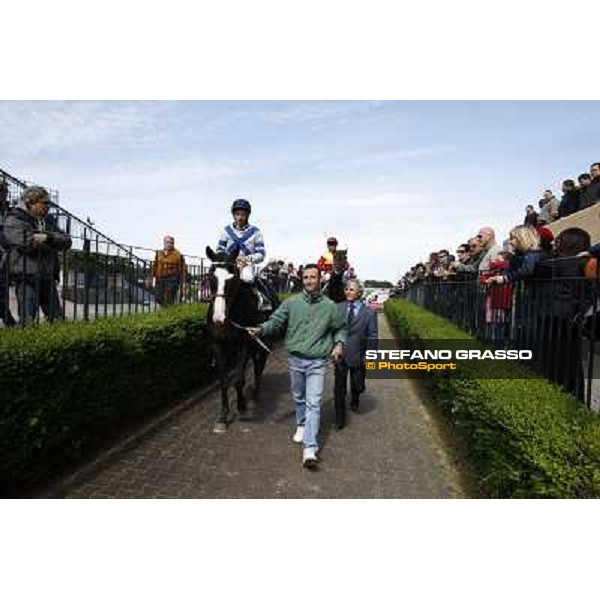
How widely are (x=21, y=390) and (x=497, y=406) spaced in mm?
4021

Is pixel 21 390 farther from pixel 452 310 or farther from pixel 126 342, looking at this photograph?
pixel 452 310

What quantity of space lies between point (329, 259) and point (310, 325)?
667cm

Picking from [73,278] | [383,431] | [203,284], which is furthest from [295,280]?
[383,431]

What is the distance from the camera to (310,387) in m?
5.38

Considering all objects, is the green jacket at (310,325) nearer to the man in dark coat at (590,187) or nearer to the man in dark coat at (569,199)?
the man in dark coat at (590,187)

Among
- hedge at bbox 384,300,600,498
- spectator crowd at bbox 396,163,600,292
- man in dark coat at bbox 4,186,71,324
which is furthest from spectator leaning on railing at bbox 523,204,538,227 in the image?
man in dark coat at bbox 4,186,71,324

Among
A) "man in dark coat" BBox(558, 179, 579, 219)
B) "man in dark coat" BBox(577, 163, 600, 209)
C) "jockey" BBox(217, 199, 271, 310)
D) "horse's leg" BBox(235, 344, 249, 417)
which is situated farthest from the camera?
"man in dark coat" BBox(558, 179, 579, 219)

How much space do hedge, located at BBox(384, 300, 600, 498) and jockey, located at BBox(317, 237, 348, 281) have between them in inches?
266

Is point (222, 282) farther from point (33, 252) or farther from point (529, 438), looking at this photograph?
point (529, 438)

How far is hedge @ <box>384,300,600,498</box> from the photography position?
9.74 feet

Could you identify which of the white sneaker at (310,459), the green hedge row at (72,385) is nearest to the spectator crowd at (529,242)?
the white sneaker at (310,459)

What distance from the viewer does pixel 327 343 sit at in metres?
5.45

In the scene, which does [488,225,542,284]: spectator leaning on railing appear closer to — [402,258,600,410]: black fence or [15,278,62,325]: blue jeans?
[402,258,600,410]: black fence

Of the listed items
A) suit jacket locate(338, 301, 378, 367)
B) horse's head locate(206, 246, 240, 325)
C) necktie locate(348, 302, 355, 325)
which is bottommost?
suit jacket locate(338, 301, 378, 367)
